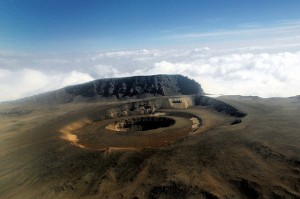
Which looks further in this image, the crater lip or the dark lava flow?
the dark lava flow

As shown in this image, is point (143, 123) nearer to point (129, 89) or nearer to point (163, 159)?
point (163, 159)

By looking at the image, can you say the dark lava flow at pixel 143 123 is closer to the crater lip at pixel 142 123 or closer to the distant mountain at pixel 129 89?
the crater lip at pixel 142 123

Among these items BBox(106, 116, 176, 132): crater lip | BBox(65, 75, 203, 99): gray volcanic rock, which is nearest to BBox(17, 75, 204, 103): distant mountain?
BBox(65, 75, 203, 99): gray volcanic rock

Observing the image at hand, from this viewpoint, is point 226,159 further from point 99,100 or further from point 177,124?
point 99,100

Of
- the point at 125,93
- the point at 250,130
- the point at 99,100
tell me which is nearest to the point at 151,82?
the point at 125,93

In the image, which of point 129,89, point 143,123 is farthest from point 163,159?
point 129,89

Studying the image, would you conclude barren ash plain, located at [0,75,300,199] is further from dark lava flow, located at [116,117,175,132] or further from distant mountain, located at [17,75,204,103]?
distant mountain, located at [17,75,204,103]

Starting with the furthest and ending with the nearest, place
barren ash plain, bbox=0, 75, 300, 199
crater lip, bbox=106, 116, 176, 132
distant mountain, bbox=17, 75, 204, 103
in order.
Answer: distant mountain, bbox=17, 75, 204, 103 < crater lip, bbox=106, 116, 176, 132 < barren ash plain, bbox=0, 75, 300, 199
